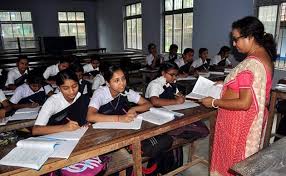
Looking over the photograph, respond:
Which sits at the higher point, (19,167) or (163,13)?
(163,13)

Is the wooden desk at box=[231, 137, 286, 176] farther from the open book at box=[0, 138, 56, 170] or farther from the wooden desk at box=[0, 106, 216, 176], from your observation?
the open book at box=[0, 138, 56, 170]

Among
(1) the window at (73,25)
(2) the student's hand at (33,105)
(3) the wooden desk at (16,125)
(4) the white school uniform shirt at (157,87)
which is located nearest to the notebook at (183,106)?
(4) the white school uniform shirt at (157,87)

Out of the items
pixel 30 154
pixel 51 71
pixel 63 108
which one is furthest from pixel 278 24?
pixel 30 154

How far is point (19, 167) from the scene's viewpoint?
1099 mm

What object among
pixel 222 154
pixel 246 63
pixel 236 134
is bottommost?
pixel 222 154

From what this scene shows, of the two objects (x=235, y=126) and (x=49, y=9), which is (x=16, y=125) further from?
(x=49, y=9)

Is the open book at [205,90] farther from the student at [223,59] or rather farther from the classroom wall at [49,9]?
the classroom wall at [49,9]

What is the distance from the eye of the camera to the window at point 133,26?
9.43 m

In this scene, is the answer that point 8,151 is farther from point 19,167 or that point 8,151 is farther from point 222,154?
point 222,154

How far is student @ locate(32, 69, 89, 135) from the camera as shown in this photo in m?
1.63

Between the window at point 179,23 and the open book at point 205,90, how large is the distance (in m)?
5.22

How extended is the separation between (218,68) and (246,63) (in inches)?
129

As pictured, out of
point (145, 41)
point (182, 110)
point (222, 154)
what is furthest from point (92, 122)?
point (145, 41)

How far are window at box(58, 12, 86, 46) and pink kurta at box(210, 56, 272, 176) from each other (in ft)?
39.6
